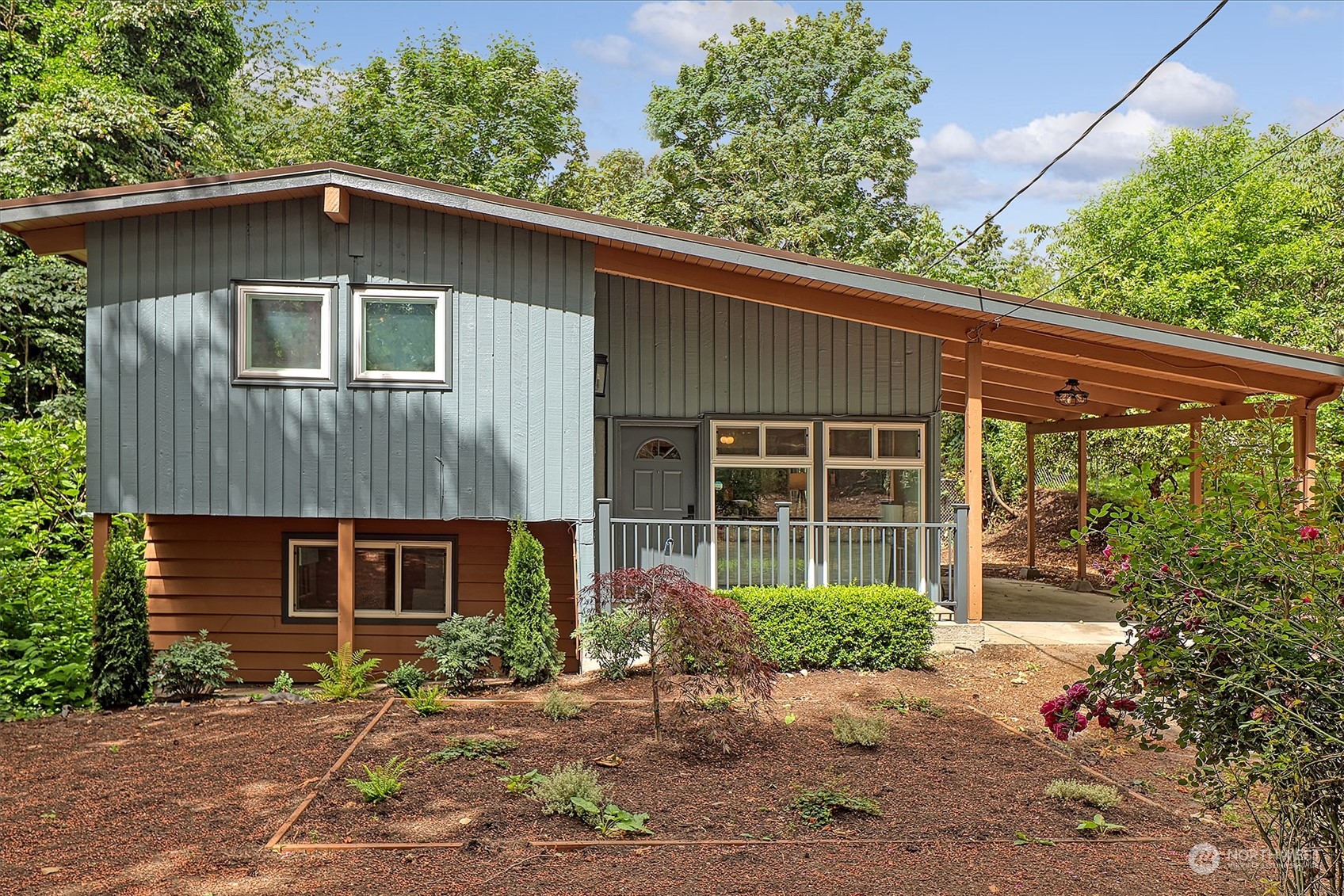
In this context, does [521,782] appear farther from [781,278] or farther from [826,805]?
[781,278]

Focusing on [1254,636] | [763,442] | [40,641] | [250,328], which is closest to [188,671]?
[40,641]

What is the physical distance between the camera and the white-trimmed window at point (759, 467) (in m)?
10.6

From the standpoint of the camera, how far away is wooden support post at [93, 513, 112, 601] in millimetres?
8273

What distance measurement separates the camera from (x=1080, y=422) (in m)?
15.0

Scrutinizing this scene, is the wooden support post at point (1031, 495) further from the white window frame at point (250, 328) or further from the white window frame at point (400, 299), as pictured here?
the white window frame at point (250, 328)

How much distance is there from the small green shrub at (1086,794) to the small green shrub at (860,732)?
3.73ft

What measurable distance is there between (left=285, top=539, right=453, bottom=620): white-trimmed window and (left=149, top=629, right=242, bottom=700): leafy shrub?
2138 mm

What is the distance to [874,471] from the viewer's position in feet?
35.0

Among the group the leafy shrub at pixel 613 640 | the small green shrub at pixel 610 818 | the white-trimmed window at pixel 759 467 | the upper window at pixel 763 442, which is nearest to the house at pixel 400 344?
the leafy shrub at pixel 613 640

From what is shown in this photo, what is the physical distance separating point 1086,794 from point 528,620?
4724 millimetres

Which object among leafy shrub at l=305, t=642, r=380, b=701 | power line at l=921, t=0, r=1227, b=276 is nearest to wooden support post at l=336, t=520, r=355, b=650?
leafy shrub at l=305, t=642, r=380, b=701

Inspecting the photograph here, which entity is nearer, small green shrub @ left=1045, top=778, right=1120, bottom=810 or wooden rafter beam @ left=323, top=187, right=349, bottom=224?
small green shrub @ left=1045, top=778, right=1120, bottom=810

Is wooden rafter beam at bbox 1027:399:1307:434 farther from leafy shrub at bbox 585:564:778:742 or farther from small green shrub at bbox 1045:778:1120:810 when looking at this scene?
leafy shrub at bbox 585:564:778:742

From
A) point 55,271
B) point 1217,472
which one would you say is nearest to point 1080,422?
point 1217,472
